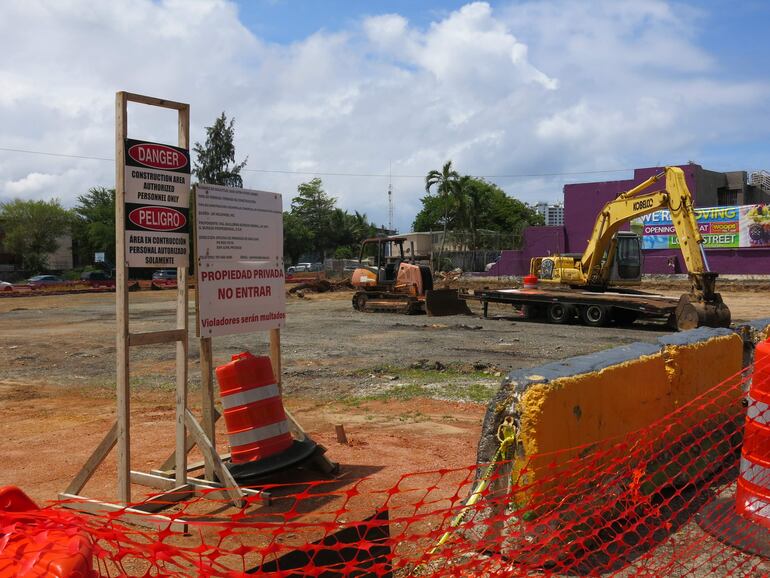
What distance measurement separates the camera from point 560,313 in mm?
21109

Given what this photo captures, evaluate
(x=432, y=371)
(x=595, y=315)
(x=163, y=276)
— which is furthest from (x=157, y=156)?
(x=163, y=276)

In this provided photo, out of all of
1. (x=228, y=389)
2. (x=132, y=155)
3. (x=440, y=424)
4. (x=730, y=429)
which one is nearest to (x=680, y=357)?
(x=730, y=429)

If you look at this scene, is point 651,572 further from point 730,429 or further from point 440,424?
point 440,424

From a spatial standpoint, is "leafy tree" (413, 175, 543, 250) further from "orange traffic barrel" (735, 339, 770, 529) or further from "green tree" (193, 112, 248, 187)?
"orange traffic barrel" (735, 339, 770, 529)

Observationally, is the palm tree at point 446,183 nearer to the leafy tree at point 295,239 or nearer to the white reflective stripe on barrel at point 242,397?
the leafy tree at point 295,239

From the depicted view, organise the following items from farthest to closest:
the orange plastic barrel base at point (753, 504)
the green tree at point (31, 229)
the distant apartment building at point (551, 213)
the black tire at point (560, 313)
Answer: the distant apartment building at point (551, 213) → the green tree at point (31, 229) → the black tire at point (560, 313) → the orange plastic barrel base at point (753, 504)

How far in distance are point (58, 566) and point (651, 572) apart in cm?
379

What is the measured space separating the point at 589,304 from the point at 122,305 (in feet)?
56.6

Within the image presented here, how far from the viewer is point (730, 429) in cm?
687

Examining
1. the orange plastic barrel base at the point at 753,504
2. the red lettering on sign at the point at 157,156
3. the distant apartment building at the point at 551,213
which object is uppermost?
the distant apartment building at the point at 551,213

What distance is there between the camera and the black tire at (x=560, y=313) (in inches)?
824

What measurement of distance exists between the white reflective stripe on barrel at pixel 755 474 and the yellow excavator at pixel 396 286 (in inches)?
733

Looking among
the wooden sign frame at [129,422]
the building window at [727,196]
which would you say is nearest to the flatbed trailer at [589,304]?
the wooden sign frame at [129,422]

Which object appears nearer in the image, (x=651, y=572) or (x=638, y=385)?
(x=651, y=572)
